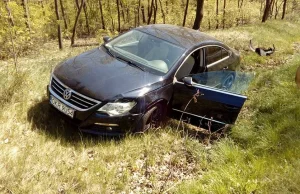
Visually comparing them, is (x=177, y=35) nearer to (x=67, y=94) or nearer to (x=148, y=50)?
(x=148, y=50)

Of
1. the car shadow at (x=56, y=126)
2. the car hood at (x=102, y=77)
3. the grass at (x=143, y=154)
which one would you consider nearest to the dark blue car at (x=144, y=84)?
the car hood at (x=102, y=77)

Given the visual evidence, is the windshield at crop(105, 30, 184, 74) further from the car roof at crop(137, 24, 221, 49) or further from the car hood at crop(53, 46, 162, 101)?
the car hood at crop(53, 46, 162, 101)

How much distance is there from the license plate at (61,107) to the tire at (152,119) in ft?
3.61

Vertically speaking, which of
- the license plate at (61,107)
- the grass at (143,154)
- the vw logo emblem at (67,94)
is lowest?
the grass at (143,154)

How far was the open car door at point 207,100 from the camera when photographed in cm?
496

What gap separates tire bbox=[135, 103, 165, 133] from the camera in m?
4.82

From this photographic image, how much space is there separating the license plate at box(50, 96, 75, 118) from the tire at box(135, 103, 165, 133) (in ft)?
3.61

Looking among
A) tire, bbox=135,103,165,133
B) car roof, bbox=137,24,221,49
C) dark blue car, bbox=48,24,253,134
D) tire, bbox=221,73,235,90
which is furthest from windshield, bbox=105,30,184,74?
tire, bbox=221,73,235,90

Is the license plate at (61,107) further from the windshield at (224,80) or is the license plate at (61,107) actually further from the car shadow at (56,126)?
the windshield at (224,80)

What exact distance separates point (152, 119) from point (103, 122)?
37.5 inches

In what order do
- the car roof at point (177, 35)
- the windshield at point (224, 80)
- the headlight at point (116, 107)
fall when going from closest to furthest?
the headlight at point (116, 107) < the windshield at point (224, 80) < the car roof at point (177, 35)

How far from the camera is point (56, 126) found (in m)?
5.00

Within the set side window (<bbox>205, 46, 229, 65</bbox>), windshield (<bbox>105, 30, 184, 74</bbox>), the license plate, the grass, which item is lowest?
the grass

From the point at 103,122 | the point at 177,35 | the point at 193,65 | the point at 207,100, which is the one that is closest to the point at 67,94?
the point at 103,122
